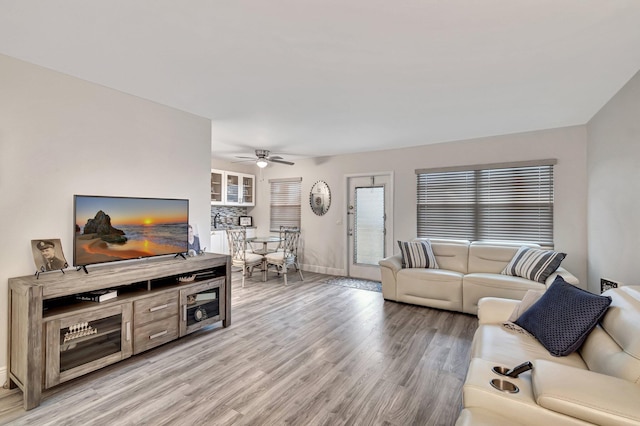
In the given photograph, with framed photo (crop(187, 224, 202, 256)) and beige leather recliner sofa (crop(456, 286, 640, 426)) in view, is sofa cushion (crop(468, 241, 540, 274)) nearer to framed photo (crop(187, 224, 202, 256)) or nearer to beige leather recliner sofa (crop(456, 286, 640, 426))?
beige leather recliner sofa (crop(456, 286, 640, 426))

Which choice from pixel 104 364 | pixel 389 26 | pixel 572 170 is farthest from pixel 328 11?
pixel 572 170

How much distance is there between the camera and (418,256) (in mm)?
4324

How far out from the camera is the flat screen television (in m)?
2.47

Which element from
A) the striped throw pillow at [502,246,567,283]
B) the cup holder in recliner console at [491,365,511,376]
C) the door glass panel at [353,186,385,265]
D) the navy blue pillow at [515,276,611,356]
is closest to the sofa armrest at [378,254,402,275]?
the door glass panel at [353,186,385,265]

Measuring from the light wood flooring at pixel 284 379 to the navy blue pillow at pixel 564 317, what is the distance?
2.35 feet

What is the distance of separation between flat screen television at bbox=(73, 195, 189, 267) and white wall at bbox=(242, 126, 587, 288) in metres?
3.26

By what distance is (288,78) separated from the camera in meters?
2.51

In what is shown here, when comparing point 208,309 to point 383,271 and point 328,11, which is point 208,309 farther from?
point 328,11

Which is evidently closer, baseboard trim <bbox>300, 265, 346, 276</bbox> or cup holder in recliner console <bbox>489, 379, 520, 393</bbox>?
cup holder in recliner console <bbox>489, 379, 520, 393</bbox>

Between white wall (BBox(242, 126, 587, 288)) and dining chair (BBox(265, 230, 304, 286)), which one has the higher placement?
white wall (BBox(242, 126, 587, 288))

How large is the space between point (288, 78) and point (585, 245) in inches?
169

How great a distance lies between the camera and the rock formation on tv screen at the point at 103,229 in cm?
251

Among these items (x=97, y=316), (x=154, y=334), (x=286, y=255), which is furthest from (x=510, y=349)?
(x=286, y=255)

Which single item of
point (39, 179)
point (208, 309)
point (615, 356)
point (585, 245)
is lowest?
point (208, 309)
